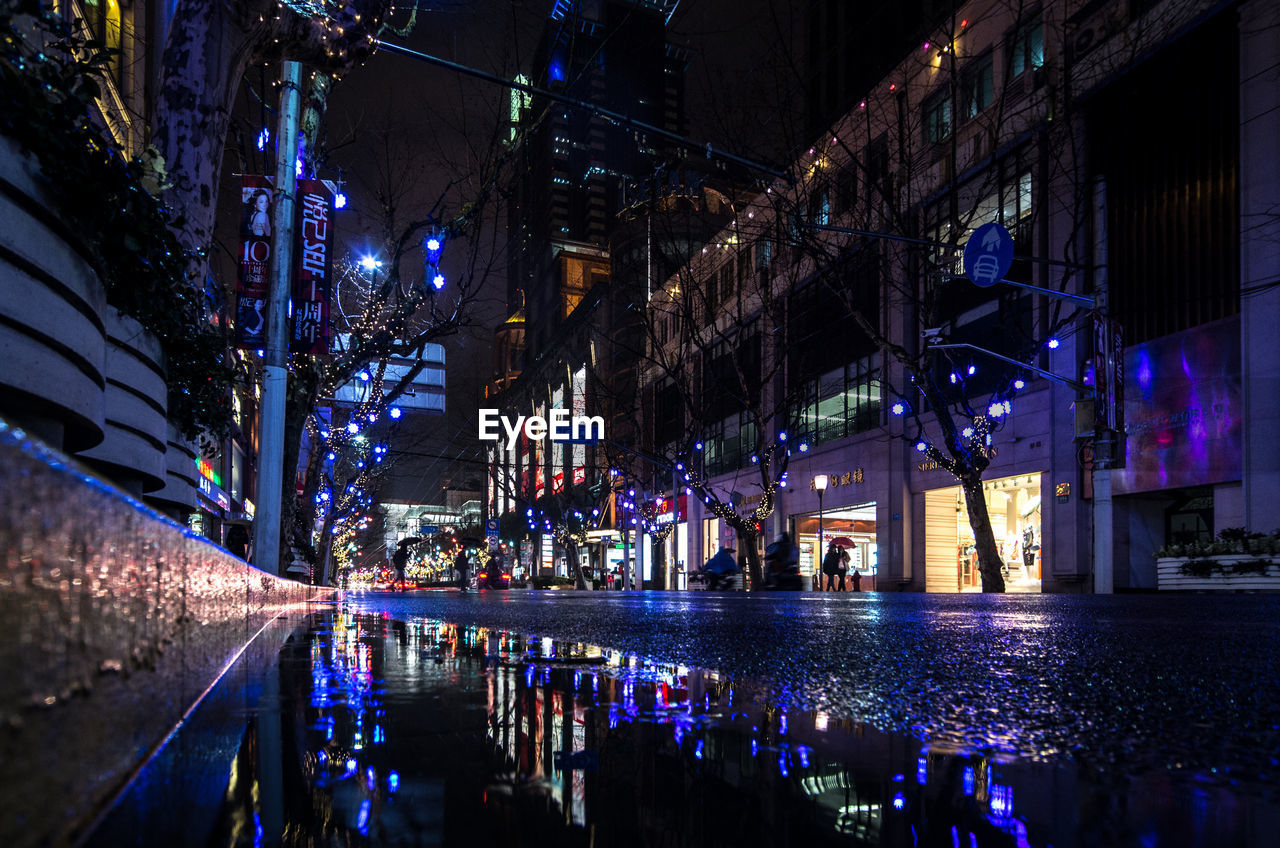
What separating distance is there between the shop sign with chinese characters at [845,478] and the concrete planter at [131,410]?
95.1 ft

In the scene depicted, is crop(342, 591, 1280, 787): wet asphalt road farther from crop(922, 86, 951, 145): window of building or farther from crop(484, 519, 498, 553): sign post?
crop(484, 519, 498, 553): sign post

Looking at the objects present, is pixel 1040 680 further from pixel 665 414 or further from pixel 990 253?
pixel 665 414

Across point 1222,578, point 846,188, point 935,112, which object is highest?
point 935,112

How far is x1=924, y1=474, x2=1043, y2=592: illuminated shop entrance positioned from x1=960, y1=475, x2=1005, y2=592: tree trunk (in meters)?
6.08

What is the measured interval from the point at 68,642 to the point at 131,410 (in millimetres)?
6459

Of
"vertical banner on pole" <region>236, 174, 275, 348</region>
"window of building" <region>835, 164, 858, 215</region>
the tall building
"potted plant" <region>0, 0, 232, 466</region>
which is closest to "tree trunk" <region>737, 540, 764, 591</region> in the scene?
"window of building" <region>835, 164, 858, 215</region>

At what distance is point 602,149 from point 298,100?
10897cm

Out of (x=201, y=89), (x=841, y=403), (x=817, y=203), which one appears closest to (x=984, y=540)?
(x=817, y=203)

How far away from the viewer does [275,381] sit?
10.3 metres

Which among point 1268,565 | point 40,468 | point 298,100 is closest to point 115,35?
point 298,100

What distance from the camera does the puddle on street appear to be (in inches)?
31.4

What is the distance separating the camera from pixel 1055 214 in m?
24.6

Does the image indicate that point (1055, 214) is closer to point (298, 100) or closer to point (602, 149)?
point (298, 100)

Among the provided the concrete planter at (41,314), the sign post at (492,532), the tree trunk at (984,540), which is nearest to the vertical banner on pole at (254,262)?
the concrete planter at (41,314)
